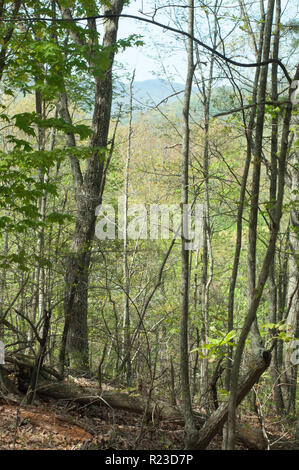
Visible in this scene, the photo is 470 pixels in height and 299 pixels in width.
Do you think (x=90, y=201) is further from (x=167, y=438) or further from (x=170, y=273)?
(x=170, y=273)

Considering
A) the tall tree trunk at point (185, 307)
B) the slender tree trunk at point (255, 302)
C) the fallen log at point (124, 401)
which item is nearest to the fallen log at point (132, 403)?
the fallen log at point (124, 401)

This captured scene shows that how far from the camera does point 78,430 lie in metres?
4.06

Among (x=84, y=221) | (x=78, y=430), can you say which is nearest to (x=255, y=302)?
(x=78, y=430)

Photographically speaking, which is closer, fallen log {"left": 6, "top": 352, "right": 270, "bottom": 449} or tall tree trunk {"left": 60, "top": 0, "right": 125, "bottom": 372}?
fallen log {"left": 6, "top": 352, "right": 270, "bottom": 449}

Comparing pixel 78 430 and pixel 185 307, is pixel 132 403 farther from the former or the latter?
pixel 185 307

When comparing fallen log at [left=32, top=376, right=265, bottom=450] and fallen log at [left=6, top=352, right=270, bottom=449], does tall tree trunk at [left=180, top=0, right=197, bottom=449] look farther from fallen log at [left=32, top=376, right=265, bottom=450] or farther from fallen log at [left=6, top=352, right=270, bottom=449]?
fallen log at [left=32, top=376, right=265, bottom=450]

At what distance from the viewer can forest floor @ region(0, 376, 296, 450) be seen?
3.68 metres

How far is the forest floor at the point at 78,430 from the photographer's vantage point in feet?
12.1

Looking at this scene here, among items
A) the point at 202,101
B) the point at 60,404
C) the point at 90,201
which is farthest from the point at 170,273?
the point at 60,404

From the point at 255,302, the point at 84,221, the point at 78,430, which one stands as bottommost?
the point at 78,430

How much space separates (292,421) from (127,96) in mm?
8315

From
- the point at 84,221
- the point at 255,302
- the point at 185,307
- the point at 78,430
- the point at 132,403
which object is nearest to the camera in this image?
the point at 255,302

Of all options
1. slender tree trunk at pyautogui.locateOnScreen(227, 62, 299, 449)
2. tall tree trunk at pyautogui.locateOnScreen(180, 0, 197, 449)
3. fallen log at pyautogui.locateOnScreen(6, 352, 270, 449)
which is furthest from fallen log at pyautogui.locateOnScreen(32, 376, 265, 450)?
slender tree trunk at pyautogui.locateOnScreen(227, 62, 299, 449)

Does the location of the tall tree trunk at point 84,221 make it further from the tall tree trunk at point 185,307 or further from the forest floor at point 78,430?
the forest floor at point 78,430
